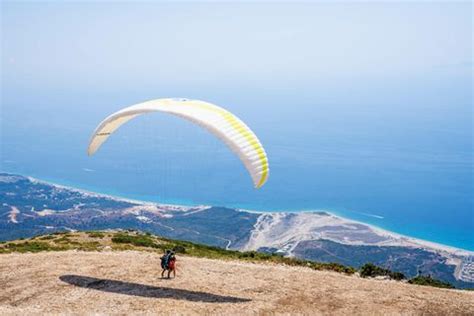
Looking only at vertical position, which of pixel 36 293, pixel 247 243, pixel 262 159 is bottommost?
pixel 247 243

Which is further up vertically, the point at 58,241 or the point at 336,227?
the point at 58,241

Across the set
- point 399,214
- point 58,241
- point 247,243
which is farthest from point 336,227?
point 58,241

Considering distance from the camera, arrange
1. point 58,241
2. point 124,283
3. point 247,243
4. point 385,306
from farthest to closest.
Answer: point 247,243 → point 58,241 → point 124,283 → point 385,306

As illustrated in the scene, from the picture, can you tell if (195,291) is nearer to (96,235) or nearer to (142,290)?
(142,290)

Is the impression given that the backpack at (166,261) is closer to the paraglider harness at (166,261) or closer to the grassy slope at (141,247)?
the paraglider harness at (166,261)

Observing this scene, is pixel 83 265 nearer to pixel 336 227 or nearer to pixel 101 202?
pixel 336 227

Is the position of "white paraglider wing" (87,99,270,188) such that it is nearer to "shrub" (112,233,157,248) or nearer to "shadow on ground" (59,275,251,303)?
"shadow on ground" (59,275,251,303)

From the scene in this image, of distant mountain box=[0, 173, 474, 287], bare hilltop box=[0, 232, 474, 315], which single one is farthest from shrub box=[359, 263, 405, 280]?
distant mountain box=[0, 173, 474, 287]

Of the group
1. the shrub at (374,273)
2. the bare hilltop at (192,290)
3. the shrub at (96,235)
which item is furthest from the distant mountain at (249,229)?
the bare hilltop at (192,290)
